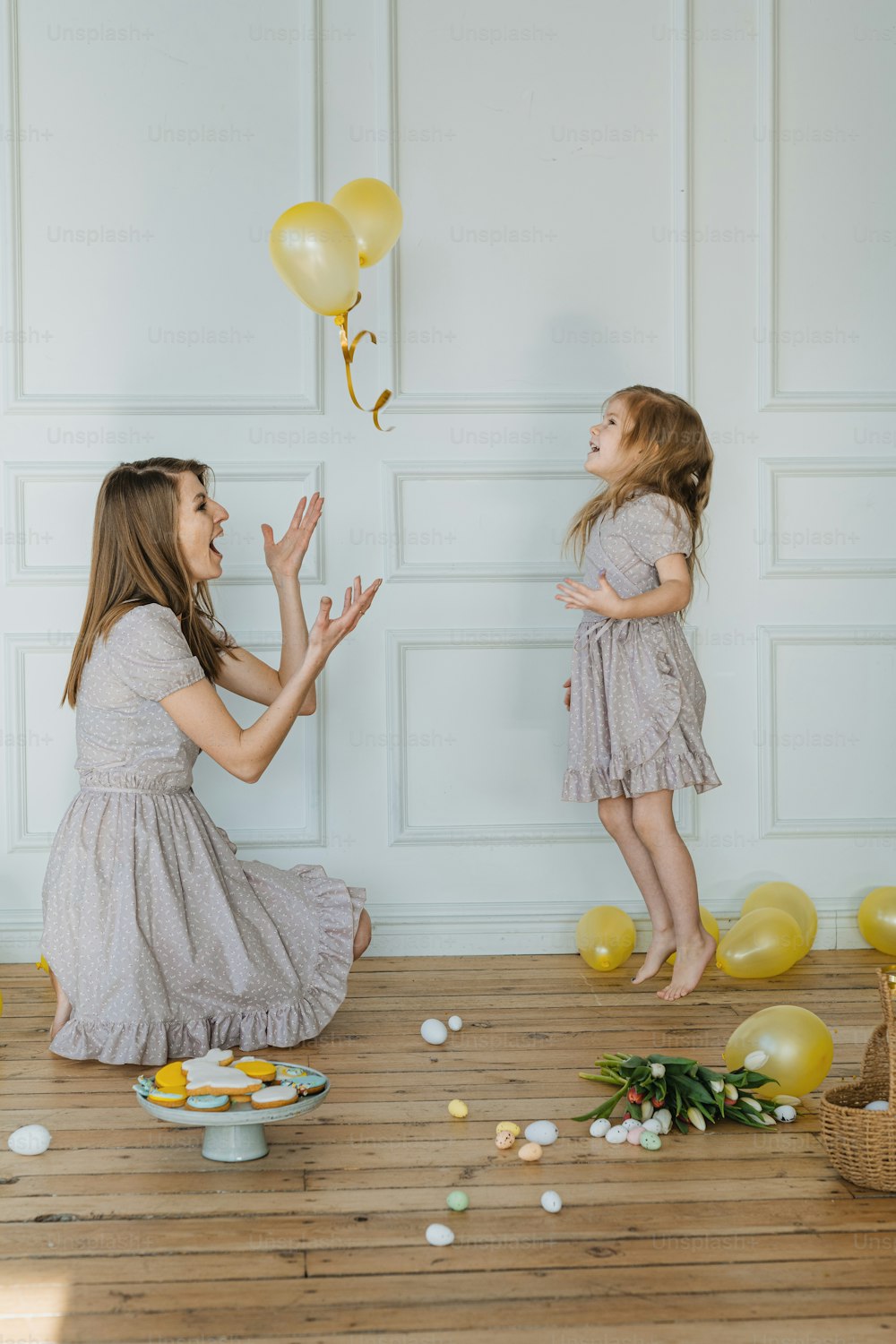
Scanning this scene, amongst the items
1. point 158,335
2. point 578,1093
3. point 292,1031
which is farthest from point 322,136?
point 578,1093

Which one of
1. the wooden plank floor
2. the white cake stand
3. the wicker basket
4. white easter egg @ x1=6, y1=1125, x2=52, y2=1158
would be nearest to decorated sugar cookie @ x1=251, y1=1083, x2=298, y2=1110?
the white cake stand

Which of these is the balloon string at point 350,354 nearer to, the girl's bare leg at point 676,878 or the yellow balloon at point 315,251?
the yellow balloon at point 315,251

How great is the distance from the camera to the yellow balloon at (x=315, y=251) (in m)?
2.48

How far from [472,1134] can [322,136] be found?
2.35m

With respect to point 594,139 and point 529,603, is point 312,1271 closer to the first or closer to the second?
point 529,603

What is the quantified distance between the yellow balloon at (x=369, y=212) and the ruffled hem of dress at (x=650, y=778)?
1257mm

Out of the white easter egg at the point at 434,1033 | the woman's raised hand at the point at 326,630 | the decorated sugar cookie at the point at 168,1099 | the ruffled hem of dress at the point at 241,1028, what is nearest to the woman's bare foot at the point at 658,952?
the white easter egg at the point at 434,1033

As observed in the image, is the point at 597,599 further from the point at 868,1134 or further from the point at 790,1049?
the point at 868,1134

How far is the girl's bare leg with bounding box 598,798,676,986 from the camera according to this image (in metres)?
2.86

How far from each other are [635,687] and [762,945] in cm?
63

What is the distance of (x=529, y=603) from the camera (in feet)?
10.2

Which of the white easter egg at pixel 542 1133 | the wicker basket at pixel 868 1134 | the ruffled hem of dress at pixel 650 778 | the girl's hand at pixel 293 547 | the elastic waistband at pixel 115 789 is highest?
the girl's hand at pixel 293 547

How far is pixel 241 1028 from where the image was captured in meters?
2.32

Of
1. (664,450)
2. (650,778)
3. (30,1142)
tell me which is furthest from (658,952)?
(30,1142)
